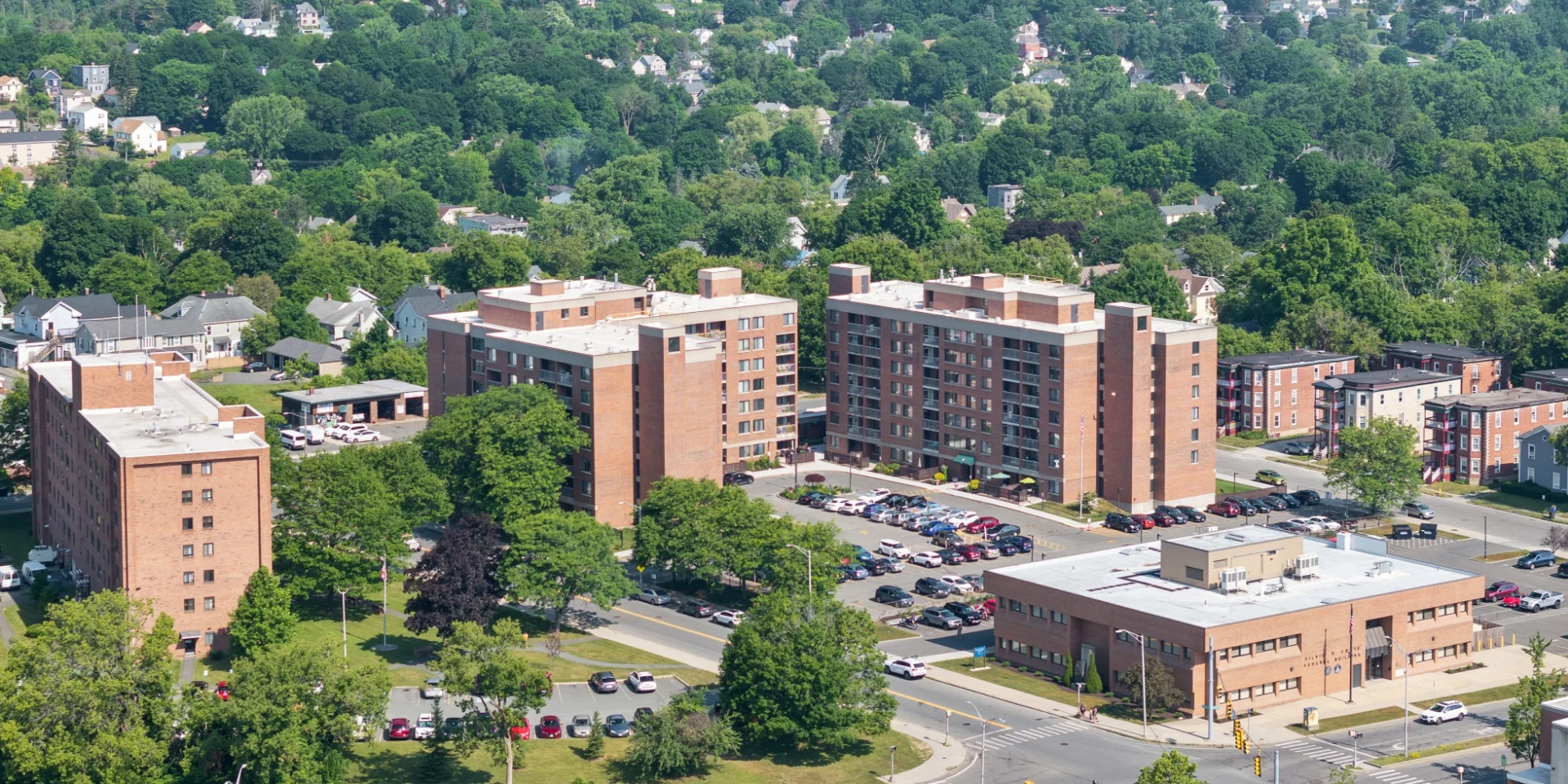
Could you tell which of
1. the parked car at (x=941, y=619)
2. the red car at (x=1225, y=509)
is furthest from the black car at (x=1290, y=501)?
the parked car at (x=941, y=619)

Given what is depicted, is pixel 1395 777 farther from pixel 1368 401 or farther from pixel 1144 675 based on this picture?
pixel 1368 401

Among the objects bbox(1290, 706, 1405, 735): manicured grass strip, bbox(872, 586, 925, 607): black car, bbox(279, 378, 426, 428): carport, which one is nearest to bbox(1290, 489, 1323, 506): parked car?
bbox(872, 586, 925, 607): black car

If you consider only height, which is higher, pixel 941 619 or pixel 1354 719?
pixel 941 619

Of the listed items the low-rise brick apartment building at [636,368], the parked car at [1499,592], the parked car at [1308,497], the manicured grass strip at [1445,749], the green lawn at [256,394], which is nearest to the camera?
the manicured grass strip at [1445,749]

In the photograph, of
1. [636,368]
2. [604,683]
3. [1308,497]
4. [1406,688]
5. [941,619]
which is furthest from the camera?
[1308,497]

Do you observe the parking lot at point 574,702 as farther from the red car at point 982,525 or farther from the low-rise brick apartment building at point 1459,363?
the low-rise brick apartment building at point 1459,363

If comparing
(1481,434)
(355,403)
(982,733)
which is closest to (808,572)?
(982,733)
